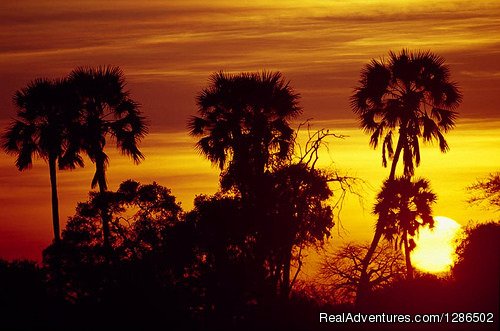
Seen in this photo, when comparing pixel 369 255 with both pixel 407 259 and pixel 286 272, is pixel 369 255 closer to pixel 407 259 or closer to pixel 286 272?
pixel 407 259

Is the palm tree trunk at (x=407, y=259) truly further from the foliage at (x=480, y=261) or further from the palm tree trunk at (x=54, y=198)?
the palm tree trunk at (x=54, y=198)

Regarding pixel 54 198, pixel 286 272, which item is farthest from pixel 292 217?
pixel 54 198

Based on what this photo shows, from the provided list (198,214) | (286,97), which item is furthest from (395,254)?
(198,214)

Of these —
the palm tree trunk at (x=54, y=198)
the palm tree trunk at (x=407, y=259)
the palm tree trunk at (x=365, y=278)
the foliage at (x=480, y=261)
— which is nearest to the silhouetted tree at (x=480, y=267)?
the foliage at (x=480, y=261)

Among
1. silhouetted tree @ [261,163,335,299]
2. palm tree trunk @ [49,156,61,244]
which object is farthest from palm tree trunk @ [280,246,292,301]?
palm tree trunk @ [49,156,61,244]

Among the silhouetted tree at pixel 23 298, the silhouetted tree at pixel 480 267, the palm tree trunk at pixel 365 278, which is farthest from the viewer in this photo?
the palm tree trunk at pixel 365 278

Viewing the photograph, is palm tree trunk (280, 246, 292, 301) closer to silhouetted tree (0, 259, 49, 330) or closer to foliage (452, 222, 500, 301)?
foliage (452, 222, 500, 301)

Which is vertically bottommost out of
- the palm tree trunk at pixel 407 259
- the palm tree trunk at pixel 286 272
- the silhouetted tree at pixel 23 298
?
the silhouetted tree at pixel 23 298

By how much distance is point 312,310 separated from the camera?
226 ft

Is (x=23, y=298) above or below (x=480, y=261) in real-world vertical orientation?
below

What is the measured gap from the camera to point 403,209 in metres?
80.9

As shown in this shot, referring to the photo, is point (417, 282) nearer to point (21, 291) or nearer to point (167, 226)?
point (167, 226)

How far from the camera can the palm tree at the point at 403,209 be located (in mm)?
79875

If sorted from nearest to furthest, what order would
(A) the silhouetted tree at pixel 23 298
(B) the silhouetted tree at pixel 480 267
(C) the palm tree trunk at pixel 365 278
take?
1. (A) the silhouetted tree at pixel 23 298
2. (B) the silhouetted tree at pixel 480 267
3. (C) the palm tree trunk at pixel 365 278
